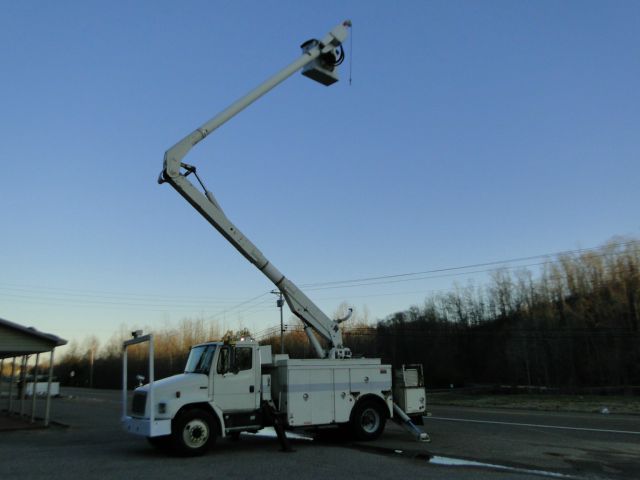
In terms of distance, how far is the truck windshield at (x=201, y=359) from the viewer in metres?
11.7

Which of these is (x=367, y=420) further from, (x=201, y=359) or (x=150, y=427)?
(x=150, y=427)

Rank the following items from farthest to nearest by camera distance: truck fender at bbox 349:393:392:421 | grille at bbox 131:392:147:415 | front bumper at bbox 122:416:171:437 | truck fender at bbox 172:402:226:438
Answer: truck fender at bbox 349:393:392:421 < truck fender at bbox 172:402:226:438 < grille at bbox 131:392:147:415 < front bumper at bbox 122:416:171:437

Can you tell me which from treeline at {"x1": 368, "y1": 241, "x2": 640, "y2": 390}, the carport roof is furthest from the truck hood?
treeline at {"x1": 368, "y1": 241, "x2": 640, "y2": 390}

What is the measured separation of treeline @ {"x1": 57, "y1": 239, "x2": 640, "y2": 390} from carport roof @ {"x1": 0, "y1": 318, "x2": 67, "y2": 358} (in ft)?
98.8

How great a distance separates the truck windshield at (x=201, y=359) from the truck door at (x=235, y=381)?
23 centimetres

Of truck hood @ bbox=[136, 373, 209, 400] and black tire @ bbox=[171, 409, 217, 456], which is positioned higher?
truck hood @ bbox=[136, 373, 209, 400]

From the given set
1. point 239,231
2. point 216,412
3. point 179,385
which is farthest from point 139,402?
point 239,231

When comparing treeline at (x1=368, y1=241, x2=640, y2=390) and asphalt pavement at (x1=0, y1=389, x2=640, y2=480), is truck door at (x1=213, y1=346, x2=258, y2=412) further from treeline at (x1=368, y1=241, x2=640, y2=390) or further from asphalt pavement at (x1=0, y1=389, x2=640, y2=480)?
treeline at (x1=368, y1=241, x2=640, y2=390)

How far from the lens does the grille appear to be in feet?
36.5

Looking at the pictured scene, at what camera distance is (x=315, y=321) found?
14094 millimetres

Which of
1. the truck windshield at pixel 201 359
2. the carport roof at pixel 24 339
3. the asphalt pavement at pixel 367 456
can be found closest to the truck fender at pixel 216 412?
the asphalt pavement at pixel 367 456

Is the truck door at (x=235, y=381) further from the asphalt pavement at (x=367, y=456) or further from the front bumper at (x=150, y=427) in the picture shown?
the front bumper at (x=150, y=427)

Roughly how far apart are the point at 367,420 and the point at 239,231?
18.7 ft

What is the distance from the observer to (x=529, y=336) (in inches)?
2630
